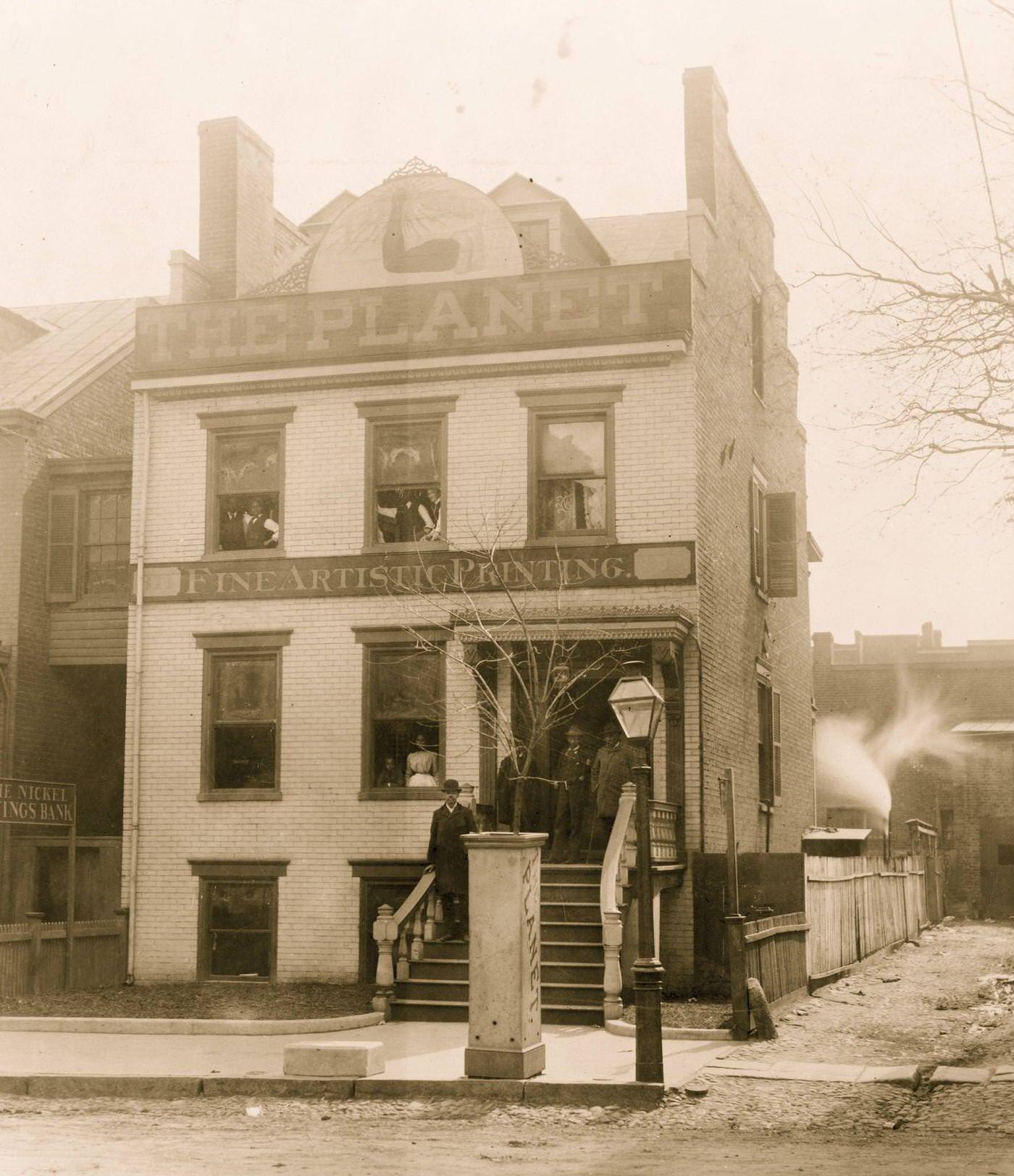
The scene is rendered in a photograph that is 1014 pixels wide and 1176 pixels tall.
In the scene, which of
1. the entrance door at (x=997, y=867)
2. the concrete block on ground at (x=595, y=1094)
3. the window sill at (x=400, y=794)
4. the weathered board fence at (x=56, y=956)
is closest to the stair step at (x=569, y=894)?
the window sill at (x=400, y=794)

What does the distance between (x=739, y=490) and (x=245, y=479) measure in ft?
22.8

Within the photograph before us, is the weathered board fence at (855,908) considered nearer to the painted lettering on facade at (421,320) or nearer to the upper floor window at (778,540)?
the upper floor window at (778,540)

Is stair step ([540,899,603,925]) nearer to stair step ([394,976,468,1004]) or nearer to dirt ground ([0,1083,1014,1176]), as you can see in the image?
stair step ([394,976,468,1004])

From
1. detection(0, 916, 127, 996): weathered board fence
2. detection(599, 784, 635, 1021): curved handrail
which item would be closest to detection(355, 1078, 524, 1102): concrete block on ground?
detection(599, 784, 635, 1021): curved handrail

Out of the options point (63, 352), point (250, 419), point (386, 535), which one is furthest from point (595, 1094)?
point (63, 352)

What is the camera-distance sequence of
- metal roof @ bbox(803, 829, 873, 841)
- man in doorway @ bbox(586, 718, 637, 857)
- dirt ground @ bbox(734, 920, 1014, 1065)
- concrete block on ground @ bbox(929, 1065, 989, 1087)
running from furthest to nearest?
metal roof @ bbox(803, 829, 873, 841), man in doorway @ bbox(586, 718, 637, 857), dirt ground @ bbox(734, 920, 1014, 1065), concrete block on ground @ bbox(929, 1065, 989, 1087)

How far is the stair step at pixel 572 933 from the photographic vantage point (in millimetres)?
16562

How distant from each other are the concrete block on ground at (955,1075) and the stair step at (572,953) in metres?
4.60

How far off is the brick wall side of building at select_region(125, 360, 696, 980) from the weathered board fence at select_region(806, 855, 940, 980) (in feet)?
12.9

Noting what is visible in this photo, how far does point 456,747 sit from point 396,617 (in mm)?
1823

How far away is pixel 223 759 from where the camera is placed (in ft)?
67.0

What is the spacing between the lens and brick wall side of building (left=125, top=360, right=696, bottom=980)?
19344 mm

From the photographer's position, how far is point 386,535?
20.2 meters

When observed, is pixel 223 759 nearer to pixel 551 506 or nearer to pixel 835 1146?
pixel 551 506
